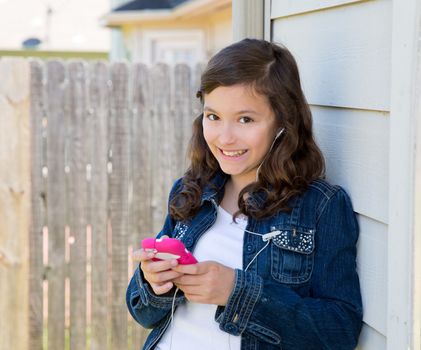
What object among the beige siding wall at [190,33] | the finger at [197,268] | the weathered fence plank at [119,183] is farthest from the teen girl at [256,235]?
the beige siding wall at [190,33]

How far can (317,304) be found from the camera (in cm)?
222

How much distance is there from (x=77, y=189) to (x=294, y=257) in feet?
10.2

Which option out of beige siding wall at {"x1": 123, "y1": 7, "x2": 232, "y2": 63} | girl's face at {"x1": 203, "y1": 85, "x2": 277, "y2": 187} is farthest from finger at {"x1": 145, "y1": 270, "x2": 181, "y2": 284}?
beige siding wall at {"x1": 123, "y1": 7, "x2": 232, "y2": 63}

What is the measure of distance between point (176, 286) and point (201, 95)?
0.57 m

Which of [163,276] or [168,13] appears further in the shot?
[168,13]

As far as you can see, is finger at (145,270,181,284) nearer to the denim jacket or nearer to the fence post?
the denim jacket

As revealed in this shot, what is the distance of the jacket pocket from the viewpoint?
227cm

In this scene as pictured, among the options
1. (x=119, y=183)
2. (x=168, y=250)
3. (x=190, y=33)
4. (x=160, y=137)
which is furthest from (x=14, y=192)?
(x=190, y=33)

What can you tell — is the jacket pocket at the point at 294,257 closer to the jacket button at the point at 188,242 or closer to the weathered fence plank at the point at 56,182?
the jacket button at the point at 188,242

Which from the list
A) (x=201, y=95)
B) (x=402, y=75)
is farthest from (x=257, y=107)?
(x=402, y=75)

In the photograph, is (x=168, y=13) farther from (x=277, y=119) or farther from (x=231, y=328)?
(x=231, y=328)

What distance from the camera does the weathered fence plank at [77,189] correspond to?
5.18 meters

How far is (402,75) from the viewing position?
1.91 m

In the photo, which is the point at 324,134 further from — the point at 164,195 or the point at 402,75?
the point at 164,195
